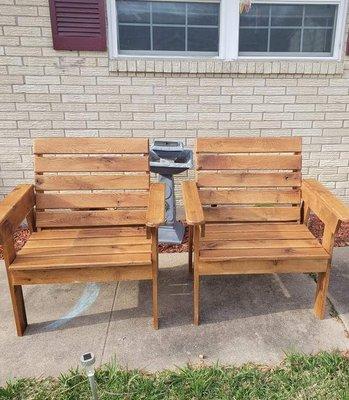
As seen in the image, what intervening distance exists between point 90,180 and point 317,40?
2.82m

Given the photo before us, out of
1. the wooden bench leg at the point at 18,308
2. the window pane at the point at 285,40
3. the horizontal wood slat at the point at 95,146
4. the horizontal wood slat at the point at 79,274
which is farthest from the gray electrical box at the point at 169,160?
the window pane at the point at 285,40

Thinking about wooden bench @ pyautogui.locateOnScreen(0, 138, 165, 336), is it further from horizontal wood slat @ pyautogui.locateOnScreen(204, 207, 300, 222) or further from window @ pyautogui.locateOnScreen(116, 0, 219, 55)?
window @ pyautogui.locateOnScreen(116, 0, 219, 55)

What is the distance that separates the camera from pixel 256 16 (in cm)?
363

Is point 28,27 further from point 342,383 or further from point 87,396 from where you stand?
point 342,383

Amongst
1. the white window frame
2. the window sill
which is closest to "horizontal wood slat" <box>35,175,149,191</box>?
the window sill

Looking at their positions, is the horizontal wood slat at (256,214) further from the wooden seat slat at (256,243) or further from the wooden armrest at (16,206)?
the wooden armrest at (16,206)

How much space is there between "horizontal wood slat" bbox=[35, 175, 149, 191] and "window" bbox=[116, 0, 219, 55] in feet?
5.52

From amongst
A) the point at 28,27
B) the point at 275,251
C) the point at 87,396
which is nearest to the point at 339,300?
the point at 275,251

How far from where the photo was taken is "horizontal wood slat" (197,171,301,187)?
8.77 ft

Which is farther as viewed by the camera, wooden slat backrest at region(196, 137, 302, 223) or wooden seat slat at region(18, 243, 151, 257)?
wooden slat backrest at region(196, 137, 302, 223)

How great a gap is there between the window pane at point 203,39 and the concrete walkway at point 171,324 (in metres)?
2.31

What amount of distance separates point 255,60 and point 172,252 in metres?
2.09

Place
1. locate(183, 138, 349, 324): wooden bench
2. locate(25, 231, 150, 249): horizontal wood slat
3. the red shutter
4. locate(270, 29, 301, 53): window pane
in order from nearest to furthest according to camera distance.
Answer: locate(25, 231, 150, 249): horizontal wood slat
locate(183, 138, 349, 324): wooden bench
the red shutter
locate(270, 29, 301, 53): window pane

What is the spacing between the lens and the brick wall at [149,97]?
3514 mm
